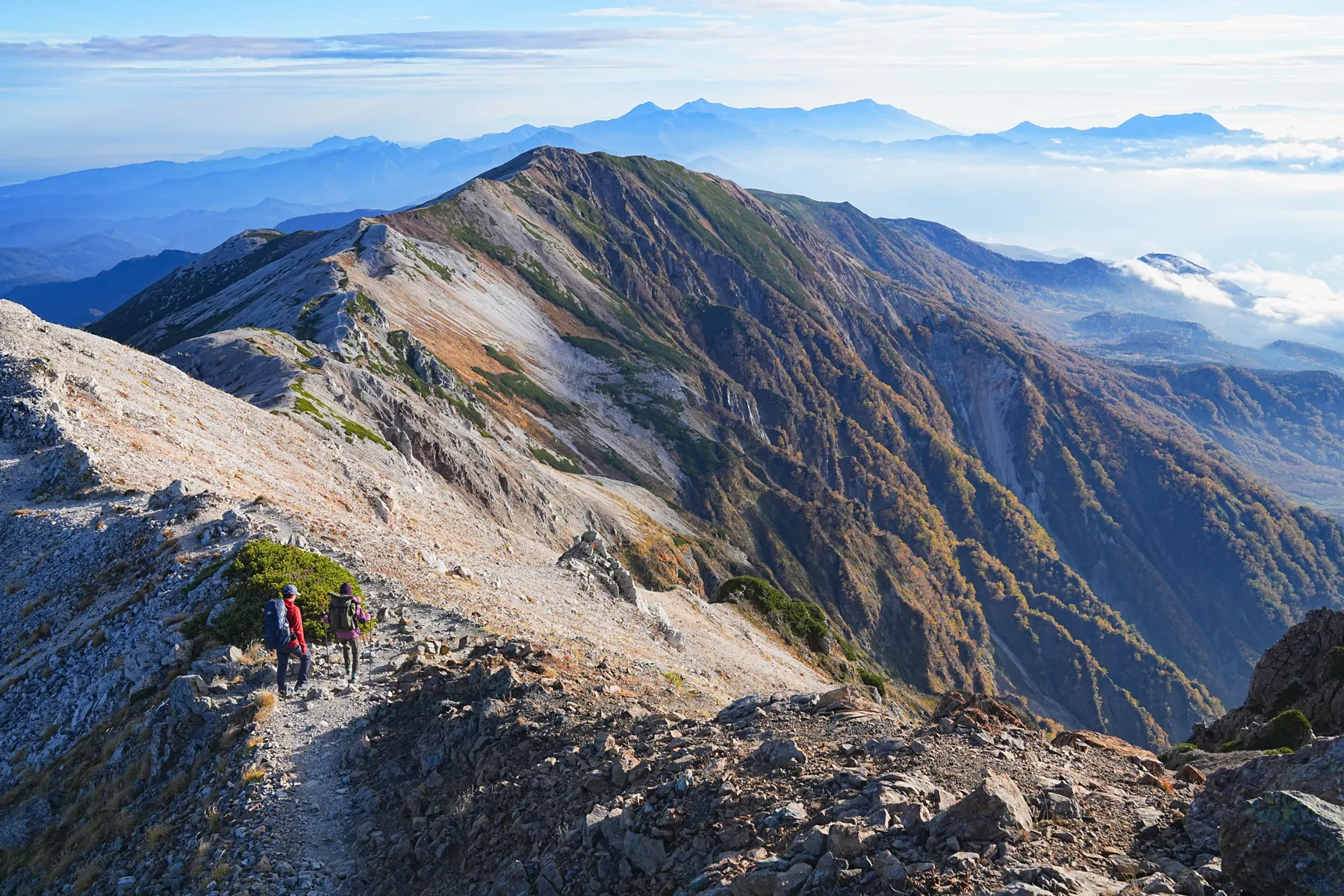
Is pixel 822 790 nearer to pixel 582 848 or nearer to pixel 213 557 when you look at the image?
pixel 582 848

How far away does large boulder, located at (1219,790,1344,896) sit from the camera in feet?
27.9

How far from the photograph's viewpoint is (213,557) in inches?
866

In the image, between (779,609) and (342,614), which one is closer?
(342,614)

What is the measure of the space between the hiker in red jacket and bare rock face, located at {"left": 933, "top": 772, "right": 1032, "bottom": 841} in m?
14.6

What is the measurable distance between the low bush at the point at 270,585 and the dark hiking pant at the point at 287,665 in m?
1.53

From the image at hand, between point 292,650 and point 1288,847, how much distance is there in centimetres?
1856

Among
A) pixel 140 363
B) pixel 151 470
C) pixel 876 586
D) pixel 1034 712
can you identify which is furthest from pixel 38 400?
pixel 1034 712

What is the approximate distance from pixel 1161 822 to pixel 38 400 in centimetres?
4052

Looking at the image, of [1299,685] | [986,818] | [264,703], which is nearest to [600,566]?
[264,703]

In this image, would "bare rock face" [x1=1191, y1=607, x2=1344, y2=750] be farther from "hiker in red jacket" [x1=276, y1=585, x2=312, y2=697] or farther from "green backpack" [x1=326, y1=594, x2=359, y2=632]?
"hiker in red jacket" [x1=276, y1=585, x2=312, y2=697]

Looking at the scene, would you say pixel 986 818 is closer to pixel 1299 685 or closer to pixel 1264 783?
pixel 1264 783

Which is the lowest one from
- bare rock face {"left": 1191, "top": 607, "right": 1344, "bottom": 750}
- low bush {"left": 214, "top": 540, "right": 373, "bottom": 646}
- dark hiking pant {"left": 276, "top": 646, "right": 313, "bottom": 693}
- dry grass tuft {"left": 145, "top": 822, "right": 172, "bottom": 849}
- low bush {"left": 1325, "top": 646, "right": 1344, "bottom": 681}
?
bare rock face {"left": 1191, "top": 607, "right": 1344, "bottom": 750}

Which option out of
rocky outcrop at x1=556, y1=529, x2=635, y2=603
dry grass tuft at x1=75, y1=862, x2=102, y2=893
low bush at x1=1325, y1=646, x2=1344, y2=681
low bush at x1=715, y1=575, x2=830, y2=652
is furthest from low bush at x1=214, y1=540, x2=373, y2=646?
low bush at x1=715, y1=575, x2=830, y2=652

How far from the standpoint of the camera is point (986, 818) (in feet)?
33.3
